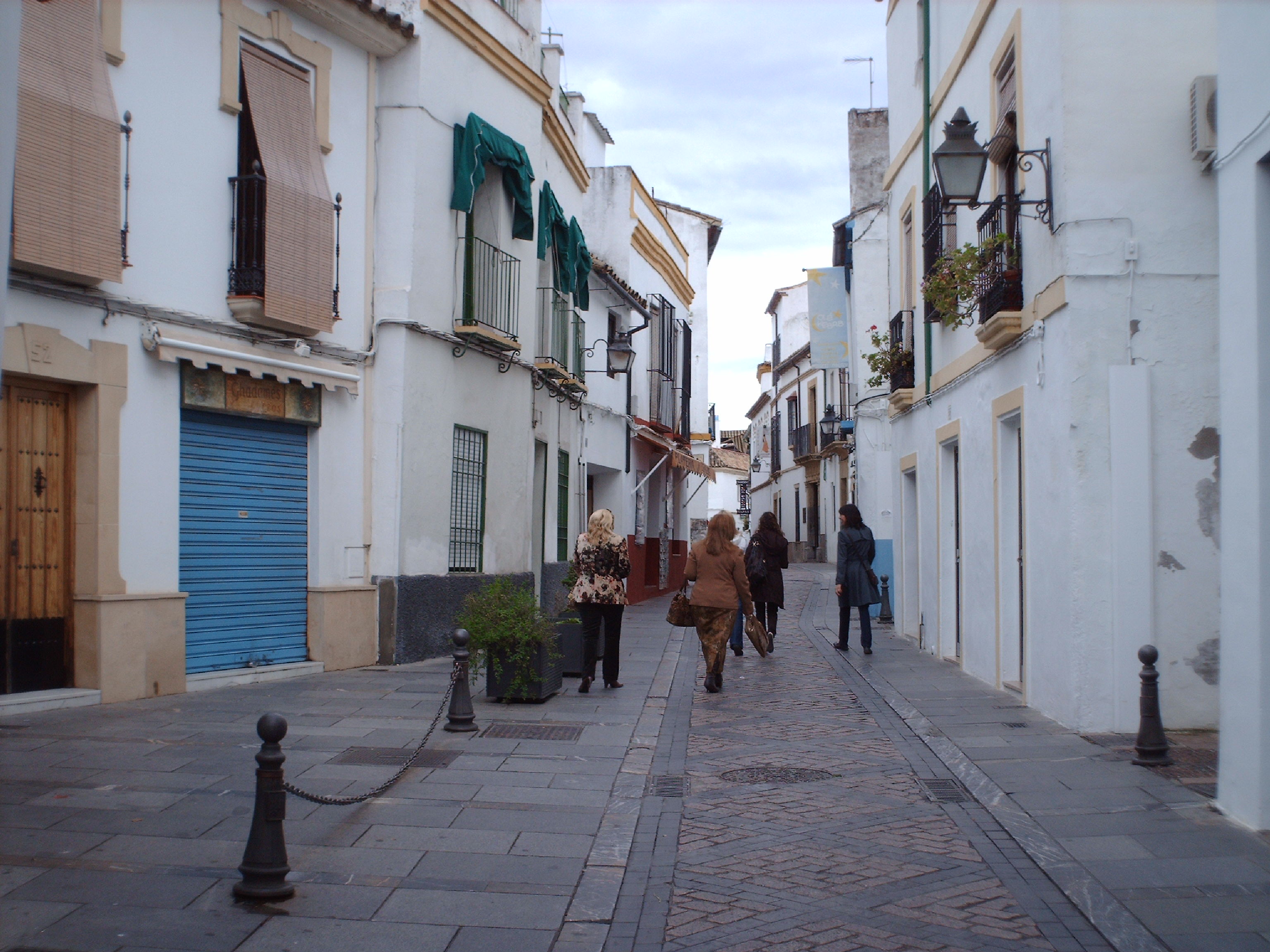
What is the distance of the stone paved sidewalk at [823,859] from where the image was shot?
4.52m

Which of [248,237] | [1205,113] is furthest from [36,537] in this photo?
[1205,113]

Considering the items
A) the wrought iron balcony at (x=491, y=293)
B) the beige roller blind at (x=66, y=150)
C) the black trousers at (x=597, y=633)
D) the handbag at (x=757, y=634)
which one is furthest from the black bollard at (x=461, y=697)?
the wrought iron balcony at (x=491, y=293)

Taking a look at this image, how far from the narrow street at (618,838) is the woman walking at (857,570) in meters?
4.27

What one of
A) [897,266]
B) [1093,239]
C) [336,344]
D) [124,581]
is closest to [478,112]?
[336,344]

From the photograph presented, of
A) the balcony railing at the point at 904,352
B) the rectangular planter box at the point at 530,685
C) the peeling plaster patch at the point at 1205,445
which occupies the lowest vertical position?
the rectangular planter box at the point at 530,685

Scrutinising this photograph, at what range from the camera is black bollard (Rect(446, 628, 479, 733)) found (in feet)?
27.1

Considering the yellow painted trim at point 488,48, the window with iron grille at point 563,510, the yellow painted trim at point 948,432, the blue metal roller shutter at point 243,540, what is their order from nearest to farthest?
1. the blue metal roller shutter at point 243,540
2. the yellow painted trim at point 948,432
3. the yellow painted trim at point 488,48
4. the window with iron grille at point 563,510

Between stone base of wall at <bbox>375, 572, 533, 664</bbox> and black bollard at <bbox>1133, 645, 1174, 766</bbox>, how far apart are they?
690 centimetres

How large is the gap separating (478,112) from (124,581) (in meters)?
7.05

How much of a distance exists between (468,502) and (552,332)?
401 cm

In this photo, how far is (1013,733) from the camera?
337 inches

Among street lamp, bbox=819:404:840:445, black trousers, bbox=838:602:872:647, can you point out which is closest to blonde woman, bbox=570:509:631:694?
black trousers, bbox=838:602:872:647

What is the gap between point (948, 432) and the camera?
501 inches

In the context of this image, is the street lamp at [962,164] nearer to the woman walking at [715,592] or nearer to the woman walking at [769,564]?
the woman walking at [715,592]
